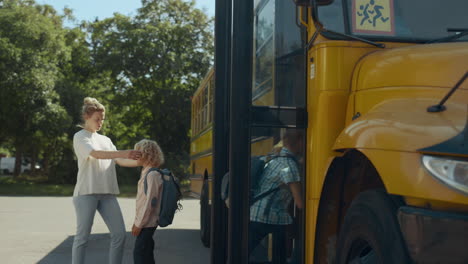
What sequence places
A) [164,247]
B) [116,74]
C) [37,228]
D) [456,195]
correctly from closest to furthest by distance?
[456,195], [164,247], [37,228], [116,74]

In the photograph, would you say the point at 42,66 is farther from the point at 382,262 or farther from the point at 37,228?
the point at 382,262

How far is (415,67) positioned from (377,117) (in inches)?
14.6

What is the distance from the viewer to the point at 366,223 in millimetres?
2844

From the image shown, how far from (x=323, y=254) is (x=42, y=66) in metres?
30.8

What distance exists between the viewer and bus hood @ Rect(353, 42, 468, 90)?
296 cm

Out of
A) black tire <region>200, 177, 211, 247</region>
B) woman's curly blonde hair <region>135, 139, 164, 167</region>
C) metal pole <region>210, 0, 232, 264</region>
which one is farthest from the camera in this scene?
black tire <region>200, 177, 211, 247</region>

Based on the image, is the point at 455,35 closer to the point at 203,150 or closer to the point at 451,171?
the point at 451,171

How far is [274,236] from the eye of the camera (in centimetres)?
374

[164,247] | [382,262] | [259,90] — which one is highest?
[259,90]

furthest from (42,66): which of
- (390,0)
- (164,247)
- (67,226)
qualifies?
(390,0)

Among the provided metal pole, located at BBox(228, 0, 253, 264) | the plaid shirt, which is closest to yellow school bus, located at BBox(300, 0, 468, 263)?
the plaid shirt

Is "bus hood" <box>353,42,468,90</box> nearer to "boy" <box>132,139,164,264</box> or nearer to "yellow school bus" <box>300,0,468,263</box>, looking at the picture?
"yellow school bus" <box>300,0,468,263</box>

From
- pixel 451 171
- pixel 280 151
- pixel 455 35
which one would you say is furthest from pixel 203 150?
pixel 451 171

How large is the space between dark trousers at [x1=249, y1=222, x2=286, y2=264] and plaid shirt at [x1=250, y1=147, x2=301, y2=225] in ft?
0.09
